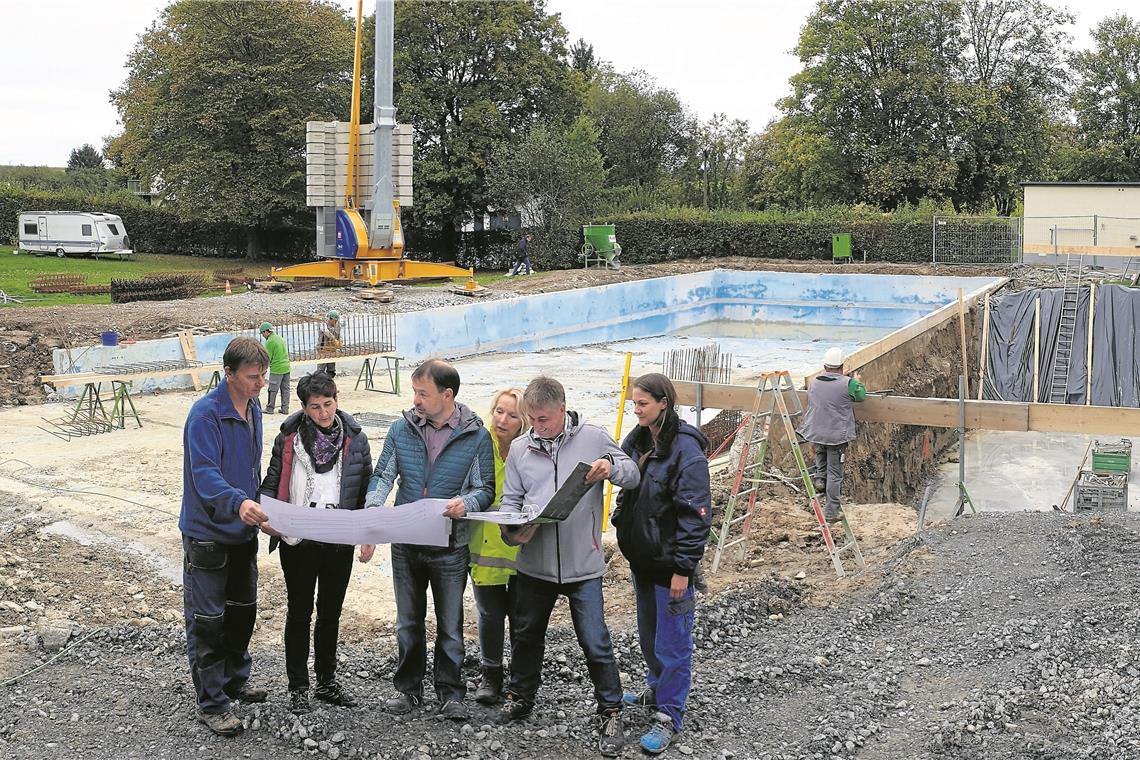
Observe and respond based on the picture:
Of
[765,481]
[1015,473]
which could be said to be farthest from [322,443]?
[1015,473]

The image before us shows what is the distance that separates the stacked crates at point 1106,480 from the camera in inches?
489

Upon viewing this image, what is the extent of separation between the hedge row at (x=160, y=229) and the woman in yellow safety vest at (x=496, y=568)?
38174 millimetres

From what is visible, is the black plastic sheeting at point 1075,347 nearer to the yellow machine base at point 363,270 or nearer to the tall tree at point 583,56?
the yellow machine base at point 363,270

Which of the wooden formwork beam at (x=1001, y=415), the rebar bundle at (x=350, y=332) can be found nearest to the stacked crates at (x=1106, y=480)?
the wooden formwork beam at (x=1001, y=415)

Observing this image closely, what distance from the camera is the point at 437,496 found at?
5352 mm

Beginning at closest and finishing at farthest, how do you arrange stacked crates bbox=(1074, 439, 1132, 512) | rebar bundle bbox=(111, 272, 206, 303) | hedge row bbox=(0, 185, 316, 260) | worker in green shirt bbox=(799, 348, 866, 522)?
worker in green shirt bbox=(799, 348, 866, 522) → stacked crates bbox=(1074, 439, 1132, 512) → rebar bundle bbox=(111, 272, 206, 303) → hedge row bbox=(0, 185, 316, 260)

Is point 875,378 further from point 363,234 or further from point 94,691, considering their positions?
point 363,234

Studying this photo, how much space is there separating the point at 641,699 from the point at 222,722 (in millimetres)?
1942

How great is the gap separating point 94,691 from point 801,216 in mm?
38483

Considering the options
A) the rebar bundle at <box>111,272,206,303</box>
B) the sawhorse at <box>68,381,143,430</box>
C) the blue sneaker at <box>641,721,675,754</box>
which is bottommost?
the blue sneaker at <box>641,721,675,754</box>

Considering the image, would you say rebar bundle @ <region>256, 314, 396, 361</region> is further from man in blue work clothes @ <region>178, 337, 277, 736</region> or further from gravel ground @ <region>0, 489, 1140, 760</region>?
man in blue work clothes @ <region>178, 337, 277, 736</region>

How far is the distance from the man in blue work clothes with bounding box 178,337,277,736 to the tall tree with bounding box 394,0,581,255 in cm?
3517

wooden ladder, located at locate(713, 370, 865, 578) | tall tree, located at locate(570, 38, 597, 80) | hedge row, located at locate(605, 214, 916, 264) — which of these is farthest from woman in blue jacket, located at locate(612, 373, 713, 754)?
tall tree, located at locate(570, 38, 597, 80)

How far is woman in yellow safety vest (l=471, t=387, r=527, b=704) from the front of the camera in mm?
5449
